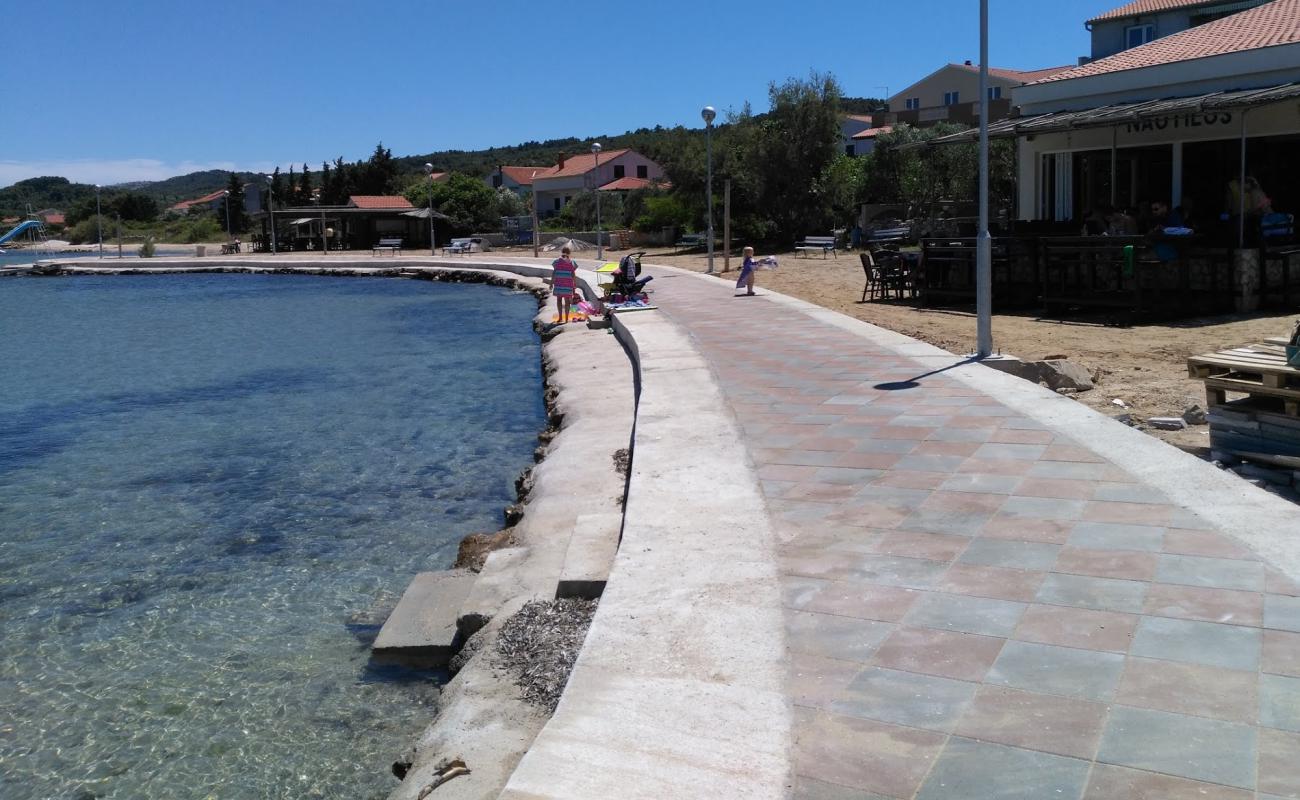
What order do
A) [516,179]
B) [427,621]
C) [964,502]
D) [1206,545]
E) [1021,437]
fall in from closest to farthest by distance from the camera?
1. [1206,545]
2. [964,502]
3. [427,621]
4. [1021,437]
5. [516,179]

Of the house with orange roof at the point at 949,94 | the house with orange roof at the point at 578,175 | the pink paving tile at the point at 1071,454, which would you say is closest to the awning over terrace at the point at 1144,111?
the pink paving tile at the point at 1071,454

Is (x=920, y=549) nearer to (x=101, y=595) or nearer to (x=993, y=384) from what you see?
(x=993, y=384)

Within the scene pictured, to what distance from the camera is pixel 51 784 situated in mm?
5398

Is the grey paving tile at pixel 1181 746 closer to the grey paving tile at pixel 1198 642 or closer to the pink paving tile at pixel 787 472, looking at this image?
the grey paving tile at pixel 1198 642

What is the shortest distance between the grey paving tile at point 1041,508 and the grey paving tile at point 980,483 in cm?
19

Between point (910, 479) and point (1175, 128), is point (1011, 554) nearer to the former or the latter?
point (910, 479)

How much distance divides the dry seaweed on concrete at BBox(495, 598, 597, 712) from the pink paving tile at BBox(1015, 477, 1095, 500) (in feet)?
7.98

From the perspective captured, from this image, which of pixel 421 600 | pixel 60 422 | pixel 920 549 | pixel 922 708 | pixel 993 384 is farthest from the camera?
pixel 60 422

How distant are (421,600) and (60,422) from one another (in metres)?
11.6

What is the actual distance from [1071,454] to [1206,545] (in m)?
1.73

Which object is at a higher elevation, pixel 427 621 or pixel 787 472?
pixel 787 472

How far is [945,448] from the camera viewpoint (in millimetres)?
6992

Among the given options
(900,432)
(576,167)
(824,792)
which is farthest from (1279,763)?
(576,167)

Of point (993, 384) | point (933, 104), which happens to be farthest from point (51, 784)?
point (933, 104)
